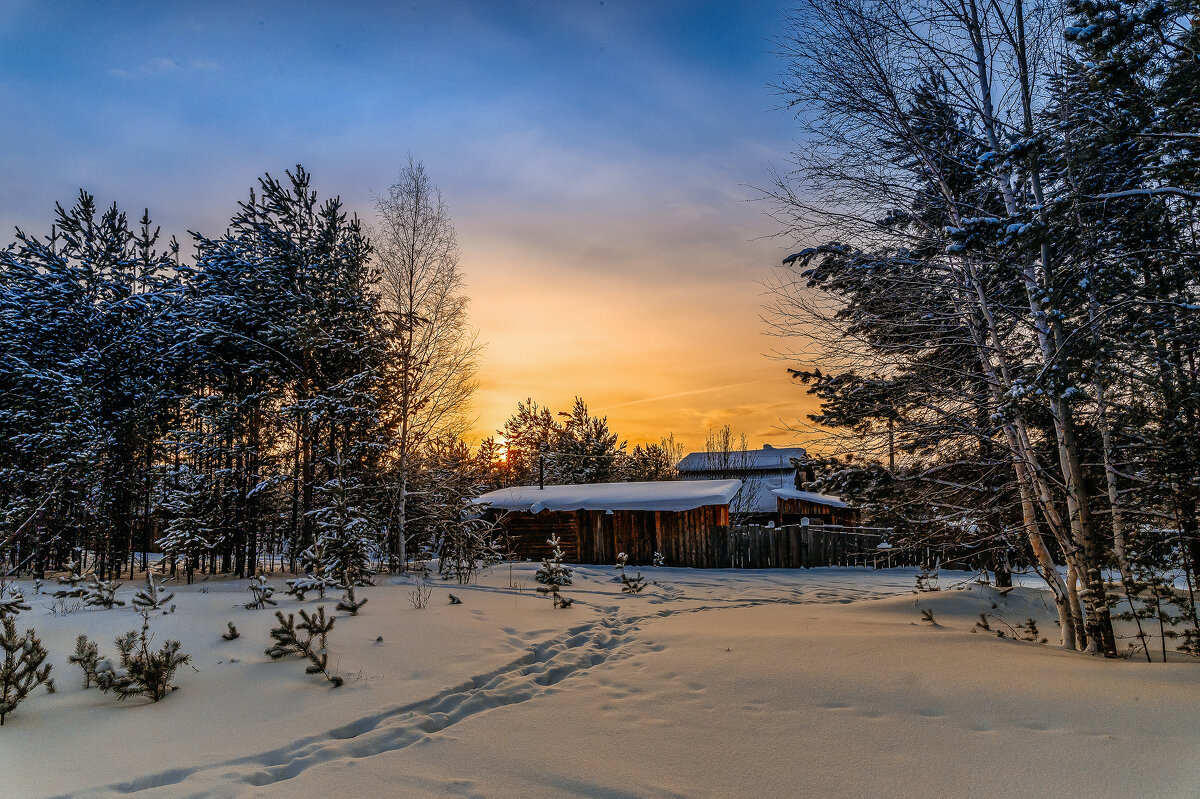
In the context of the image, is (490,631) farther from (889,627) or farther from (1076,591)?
(1076,591)

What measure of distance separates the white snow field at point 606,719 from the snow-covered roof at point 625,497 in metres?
12.0

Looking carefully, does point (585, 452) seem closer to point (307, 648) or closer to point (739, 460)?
point (739, 460)

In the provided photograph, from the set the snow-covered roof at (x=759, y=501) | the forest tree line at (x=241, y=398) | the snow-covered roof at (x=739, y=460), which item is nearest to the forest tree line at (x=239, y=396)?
the forest tree line at (x=241, y=398)

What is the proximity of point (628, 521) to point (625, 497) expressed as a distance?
84 cm

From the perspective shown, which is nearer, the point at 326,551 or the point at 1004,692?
the point at 1004,692

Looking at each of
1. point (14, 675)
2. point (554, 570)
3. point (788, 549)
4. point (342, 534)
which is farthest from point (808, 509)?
point (14, 675)

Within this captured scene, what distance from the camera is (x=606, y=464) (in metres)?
41.2

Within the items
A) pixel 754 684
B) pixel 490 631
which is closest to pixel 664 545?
pixel 490 631

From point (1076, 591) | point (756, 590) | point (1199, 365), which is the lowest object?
point (756, 590)

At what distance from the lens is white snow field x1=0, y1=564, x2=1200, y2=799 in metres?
3.04

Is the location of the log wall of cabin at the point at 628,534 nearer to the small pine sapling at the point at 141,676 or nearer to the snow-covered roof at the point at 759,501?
the snow-covered roof at the point at 759,501

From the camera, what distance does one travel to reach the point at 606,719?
4070 millimetres

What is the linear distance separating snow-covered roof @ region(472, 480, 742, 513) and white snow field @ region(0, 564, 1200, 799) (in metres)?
12.0

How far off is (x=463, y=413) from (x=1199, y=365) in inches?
498
